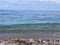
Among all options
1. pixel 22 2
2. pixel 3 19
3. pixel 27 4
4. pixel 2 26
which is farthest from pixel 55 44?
pixel 22 2

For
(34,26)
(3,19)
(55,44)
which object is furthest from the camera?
(3,19)

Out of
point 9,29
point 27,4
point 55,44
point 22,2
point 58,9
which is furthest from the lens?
point 22,2

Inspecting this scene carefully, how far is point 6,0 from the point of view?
8.47 meters

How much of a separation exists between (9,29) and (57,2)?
14.6 ft

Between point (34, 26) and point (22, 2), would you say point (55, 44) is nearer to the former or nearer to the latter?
point (34, 26)

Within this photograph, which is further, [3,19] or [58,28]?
[3,19]

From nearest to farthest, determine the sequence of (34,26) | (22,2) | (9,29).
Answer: (9,29) < (34,26) < (22,2)

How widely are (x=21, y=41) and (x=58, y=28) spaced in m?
1.54

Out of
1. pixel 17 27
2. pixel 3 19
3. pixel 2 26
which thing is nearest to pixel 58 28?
pixel 17 27

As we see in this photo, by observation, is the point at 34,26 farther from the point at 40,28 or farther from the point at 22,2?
the point at 22,2

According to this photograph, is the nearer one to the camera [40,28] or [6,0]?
[40,28]

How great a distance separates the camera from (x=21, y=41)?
2.96m

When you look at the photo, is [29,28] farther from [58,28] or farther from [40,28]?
[58,28]

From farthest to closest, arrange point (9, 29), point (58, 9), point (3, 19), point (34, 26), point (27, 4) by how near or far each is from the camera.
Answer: point (27, 4) < point (58, 9) < point (3, 19) < point (34, 26) < point (9, 29)
